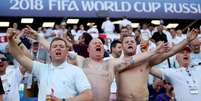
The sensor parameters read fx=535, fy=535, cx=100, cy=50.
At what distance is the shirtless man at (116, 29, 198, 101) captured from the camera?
7.67 metres

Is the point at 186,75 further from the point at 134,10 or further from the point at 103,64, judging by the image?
the point at 134,10

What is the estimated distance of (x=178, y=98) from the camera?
7496mm

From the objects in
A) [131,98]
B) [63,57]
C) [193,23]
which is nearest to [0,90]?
[63,57]

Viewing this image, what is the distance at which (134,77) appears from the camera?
774 centimetres

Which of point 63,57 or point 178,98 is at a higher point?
point 63,57

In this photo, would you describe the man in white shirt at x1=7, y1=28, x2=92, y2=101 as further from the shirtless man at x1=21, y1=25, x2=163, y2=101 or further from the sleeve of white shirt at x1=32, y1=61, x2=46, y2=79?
the shirtless man at x1=21, y1=25, x2=163, y2=101

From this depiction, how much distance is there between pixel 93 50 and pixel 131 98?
0.92m

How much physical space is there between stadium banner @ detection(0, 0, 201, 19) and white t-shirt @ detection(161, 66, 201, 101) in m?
15.7

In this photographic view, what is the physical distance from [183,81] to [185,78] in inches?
2.1

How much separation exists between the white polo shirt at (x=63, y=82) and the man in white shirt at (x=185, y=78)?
1914 millimetres

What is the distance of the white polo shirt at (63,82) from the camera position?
5969 mm

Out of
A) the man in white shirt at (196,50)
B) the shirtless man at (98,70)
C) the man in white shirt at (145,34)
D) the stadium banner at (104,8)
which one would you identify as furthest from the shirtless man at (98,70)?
the stadium banner at (104,8)

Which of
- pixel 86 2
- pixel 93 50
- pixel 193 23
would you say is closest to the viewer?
pixel 93 50

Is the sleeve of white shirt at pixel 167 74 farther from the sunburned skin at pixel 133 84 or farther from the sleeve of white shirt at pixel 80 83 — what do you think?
the sleeve of white shirt at pixel 80 83
